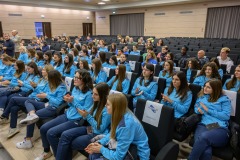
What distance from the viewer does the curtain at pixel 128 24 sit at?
50.8ft

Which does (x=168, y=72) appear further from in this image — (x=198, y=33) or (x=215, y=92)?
(x=198, y=33)

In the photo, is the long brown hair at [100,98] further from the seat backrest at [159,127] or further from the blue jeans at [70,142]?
the seat backrest at [159,127]

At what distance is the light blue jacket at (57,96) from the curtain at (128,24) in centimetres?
1382

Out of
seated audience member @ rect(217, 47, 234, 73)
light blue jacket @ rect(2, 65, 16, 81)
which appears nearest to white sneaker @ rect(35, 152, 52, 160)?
light blue jacket @ rect(2, 65, 16, 81)

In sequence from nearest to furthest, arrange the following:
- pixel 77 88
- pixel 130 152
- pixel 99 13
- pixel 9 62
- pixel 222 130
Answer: pixel 130 152
pixel 222 130
pixel 77 88
pixel 9 62
pixel 99 13

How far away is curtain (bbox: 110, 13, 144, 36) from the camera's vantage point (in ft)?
50.8

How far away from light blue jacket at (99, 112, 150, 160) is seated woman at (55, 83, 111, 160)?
36 cm

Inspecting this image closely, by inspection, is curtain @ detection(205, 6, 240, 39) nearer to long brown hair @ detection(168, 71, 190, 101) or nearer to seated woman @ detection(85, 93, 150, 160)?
long brown hair @ detection(168, 71, 190, 101)

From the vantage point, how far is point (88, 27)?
1809cm

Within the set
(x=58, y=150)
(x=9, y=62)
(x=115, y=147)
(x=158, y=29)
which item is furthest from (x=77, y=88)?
(x=158, y=29)

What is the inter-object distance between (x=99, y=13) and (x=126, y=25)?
11.0 feet

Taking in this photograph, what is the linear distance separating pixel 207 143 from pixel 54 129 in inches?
62.1

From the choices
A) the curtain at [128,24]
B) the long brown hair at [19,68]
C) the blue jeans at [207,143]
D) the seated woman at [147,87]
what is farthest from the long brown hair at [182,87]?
the curtain at [128,24]

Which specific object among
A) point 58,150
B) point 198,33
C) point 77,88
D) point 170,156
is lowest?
point 58,150
